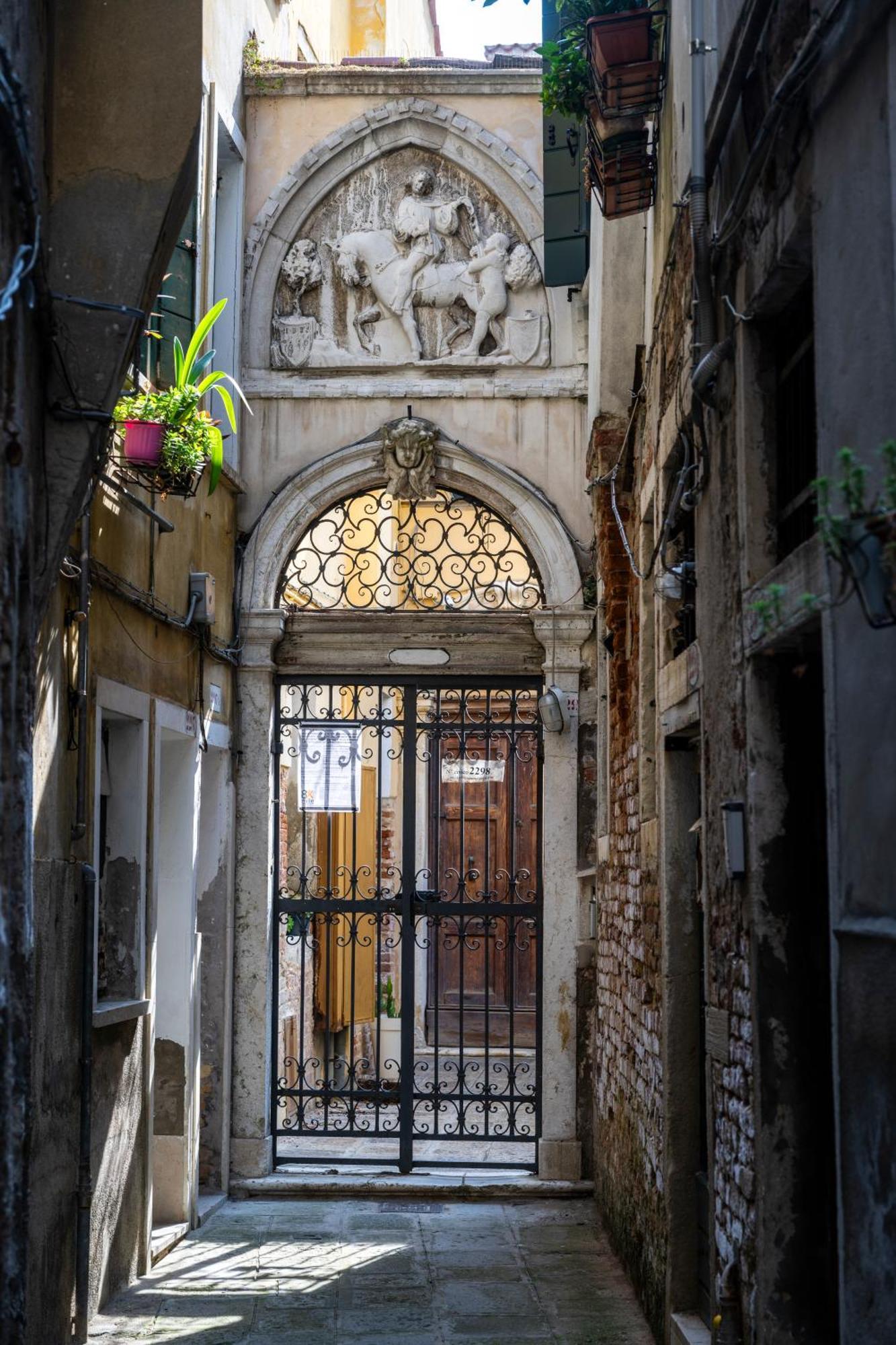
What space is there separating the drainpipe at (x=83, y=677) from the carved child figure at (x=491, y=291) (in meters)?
4.43

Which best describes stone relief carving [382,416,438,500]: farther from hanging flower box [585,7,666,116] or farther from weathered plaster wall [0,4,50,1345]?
weathered plaster wall [0,4,50,1345]

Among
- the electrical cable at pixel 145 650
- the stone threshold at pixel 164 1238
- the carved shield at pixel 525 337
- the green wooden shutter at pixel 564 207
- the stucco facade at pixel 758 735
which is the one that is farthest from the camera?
the carved shield at pixel 525 337

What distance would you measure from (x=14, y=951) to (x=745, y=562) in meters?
2.32

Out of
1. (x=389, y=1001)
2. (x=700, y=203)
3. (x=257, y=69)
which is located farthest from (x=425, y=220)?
(x=700, y=203)

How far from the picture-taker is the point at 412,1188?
980cm

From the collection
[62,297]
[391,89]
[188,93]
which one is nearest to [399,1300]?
[62,297]

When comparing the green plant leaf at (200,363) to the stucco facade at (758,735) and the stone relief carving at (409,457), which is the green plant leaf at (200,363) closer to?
the stucco facade at (758,735)

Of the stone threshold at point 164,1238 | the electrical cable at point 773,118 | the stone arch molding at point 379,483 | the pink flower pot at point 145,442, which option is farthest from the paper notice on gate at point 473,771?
the electrical cable at point 773,118

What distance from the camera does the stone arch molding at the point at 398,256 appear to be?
10641 millimetres

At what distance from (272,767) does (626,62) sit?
17.1 feet

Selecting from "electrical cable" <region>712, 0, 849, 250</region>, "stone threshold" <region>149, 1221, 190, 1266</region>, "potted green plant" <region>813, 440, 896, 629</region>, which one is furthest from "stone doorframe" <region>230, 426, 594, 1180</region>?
"potted green plant" <region>813, 440, 896, 629</region>

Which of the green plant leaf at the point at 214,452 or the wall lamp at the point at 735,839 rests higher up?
the green plant leaf at the point at 214,452

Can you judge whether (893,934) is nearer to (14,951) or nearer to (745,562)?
(745,562)

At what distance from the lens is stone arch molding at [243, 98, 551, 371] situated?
10641 millimetres
